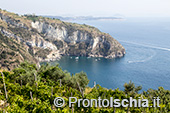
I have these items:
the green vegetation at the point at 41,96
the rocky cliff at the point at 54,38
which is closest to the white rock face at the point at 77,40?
the rocky cliff at the point at 54,38

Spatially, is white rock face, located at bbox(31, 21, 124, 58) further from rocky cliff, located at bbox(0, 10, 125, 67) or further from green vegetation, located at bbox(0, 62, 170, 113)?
green vegetation, located at bbox(0, 62, 170, 113)

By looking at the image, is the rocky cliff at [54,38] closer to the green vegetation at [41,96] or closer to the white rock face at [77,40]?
the white rock face at [77,40]

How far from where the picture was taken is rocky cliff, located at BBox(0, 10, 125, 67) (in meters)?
111

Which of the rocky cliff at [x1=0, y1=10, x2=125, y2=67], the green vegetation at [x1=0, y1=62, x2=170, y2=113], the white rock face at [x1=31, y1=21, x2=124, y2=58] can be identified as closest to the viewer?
the green vegetation at [x1=0, y1=62, x2=170, y2=113]

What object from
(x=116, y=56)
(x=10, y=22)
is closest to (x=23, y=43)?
(x=10, y=22)

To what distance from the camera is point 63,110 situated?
13.8m

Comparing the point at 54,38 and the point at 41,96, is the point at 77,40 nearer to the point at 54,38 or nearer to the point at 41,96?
the point at 54,38

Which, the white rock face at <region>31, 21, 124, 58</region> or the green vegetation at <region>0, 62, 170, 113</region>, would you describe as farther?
the white rock face at <region>31, 21, 124, 58</region>

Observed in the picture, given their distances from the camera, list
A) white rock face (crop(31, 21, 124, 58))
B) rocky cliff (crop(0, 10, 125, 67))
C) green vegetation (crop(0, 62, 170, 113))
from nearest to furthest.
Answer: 1. green vegetation (crop(0, 62, 170, 113))
2. rocky cliff (crop(0, 10, 125, 67))
3. white rock face (crop(31, 21, 124, 58))

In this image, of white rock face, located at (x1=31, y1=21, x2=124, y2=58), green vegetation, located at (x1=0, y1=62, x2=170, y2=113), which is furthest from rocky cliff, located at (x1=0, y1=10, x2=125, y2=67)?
green vegetation, located at (x1=0, y1=62, x2=170, y2=113)

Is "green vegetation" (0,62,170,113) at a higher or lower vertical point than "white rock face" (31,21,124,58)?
higher

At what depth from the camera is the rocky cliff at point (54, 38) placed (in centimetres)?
11106

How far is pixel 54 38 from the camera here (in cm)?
13450

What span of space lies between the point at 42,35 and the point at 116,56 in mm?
58513
